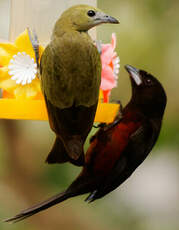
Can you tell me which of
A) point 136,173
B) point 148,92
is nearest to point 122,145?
point 148,92

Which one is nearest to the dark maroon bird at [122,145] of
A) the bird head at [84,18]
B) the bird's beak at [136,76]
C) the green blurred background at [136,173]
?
the bird's beak at [136,76]

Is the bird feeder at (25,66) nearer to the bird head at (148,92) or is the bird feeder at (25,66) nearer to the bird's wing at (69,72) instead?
the bird's wing at (69,72)

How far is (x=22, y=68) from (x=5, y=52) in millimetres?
88

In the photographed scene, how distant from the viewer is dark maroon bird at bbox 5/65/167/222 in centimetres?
122

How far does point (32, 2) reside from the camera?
1139mm

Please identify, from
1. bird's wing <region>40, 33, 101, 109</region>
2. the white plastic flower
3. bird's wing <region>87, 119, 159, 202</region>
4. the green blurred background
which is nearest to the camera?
bird's wing <region>40, 33, 101, 109</region>

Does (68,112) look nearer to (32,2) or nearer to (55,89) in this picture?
(55,89)

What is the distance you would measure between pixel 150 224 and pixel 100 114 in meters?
1.22

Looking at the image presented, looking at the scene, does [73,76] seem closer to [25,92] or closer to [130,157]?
[25,92]

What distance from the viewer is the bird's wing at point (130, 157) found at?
48.0 inches

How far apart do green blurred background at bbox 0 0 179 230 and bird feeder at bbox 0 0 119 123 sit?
0.67 m

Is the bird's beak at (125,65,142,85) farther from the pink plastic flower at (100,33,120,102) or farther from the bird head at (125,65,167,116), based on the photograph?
the pink plastic flower at (100,33,120,102)

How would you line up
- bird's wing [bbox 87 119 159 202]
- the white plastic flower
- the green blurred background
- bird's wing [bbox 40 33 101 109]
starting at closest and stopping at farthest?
bird's wing [bbox 40 33 101 109] → the white plastic flower → bird's wing [bbox 87 119 159 202] → the green blurred background

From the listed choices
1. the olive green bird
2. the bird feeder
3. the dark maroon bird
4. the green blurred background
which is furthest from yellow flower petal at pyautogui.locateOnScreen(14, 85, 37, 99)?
the green blurred background
